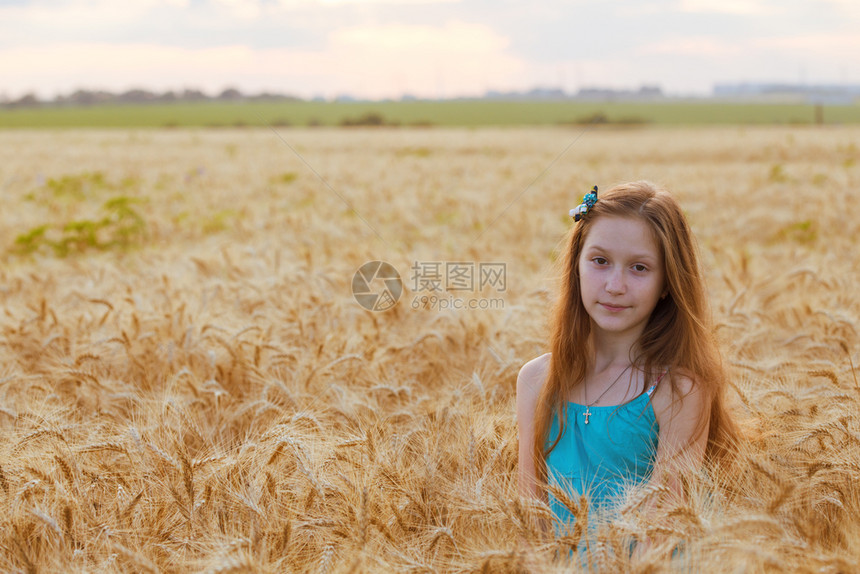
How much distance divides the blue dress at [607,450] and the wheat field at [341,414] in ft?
0.61

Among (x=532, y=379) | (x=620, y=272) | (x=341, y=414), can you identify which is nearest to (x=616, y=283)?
(x=620, y=272)

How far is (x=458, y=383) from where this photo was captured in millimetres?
2840

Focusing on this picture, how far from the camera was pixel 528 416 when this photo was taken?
7.10 feet

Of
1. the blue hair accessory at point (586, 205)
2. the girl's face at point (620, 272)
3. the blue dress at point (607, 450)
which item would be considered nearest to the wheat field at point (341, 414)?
the blue dress at point (607, 450)

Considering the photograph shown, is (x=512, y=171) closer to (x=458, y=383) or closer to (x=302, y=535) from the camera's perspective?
(x=458, y=383)

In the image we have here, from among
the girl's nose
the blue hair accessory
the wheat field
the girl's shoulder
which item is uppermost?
the blue hair accessory

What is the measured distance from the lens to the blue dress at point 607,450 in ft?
6.61

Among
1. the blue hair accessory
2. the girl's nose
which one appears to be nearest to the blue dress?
the girl's nose

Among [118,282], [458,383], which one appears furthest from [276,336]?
[118,282]

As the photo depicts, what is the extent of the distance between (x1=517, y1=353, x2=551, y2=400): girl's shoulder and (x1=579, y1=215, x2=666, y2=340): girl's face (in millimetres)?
269

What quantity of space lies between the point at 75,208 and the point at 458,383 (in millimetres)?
7028

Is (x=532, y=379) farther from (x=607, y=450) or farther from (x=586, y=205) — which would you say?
(x=586, y=205)

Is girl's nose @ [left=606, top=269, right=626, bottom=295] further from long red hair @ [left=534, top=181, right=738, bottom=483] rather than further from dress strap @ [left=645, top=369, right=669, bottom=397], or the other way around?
dress strap @ [left=645, top=369, right=669, bottom=397]

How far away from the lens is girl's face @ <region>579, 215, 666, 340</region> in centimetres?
200
